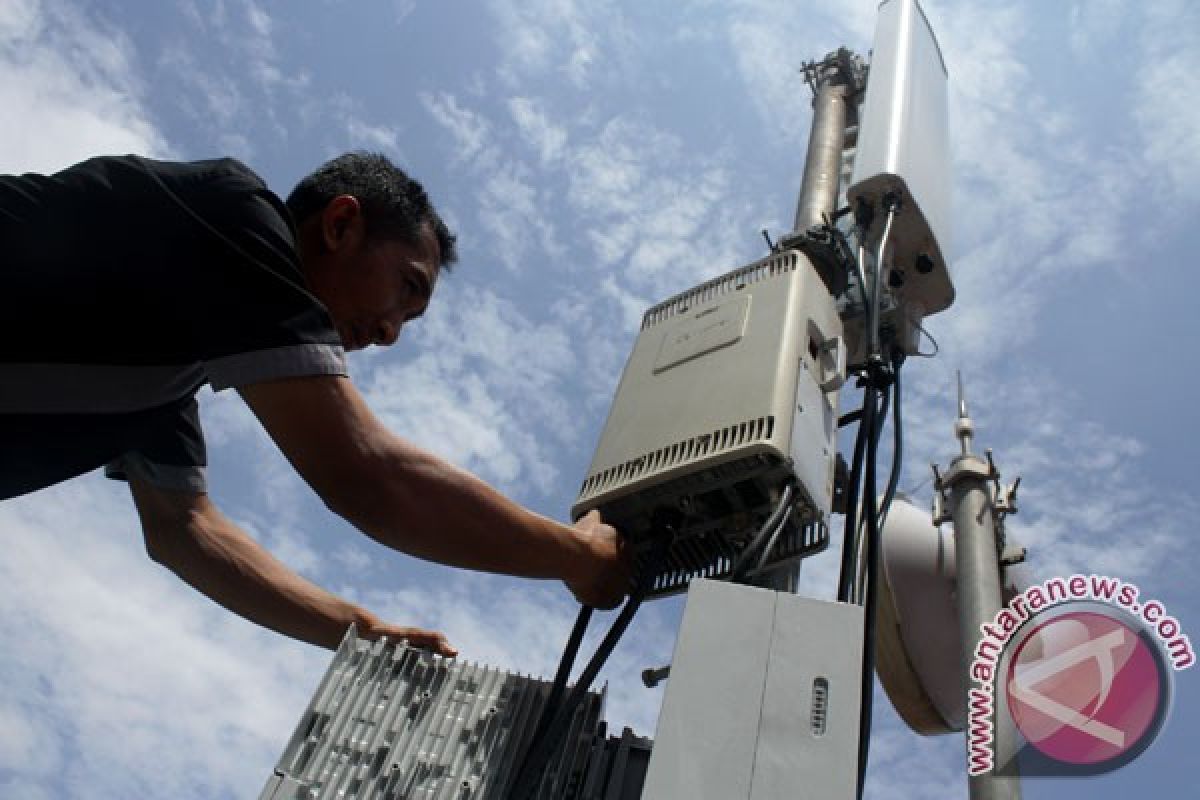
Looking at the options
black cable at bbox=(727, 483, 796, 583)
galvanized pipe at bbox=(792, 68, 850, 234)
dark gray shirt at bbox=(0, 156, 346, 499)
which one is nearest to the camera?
dark gray shirt at bbox=(0, 156, 346, 499)

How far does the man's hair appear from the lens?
4.80ft

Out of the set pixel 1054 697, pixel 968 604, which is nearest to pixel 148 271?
pixel 1054 697

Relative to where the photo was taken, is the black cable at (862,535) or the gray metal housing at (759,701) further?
the black cable at (862,535)

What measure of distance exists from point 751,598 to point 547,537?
14.4 inches

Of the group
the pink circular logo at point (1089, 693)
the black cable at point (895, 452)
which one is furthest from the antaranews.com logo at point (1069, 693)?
the black cable at point (895, 452)

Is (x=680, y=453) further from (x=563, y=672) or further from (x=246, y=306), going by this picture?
(x=246, y=306)

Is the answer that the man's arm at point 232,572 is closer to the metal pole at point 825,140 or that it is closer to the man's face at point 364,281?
the man's face at point 364,281

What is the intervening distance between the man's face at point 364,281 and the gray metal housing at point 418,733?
59 centimetres

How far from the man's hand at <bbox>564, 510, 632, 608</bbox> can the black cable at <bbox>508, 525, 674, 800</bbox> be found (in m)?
0.03

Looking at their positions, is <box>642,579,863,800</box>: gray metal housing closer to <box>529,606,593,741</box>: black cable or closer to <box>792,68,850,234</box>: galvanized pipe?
<box>529,606,593,741</box>: black cable

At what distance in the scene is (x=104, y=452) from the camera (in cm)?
140

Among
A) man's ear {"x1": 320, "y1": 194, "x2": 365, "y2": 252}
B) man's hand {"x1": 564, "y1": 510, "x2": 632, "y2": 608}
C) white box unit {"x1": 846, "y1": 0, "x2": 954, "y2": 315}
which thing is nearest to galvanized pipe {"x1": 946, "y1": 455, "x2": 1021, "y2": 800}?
white box unit {"x1": 846, "y1": 0, "x2": 954, "y2": 315}

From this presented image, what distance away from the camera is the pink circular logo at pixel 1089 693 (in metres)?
4.68

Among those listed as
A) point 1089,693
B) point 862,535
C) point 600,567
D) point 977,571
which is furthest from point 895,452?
point 977,571
